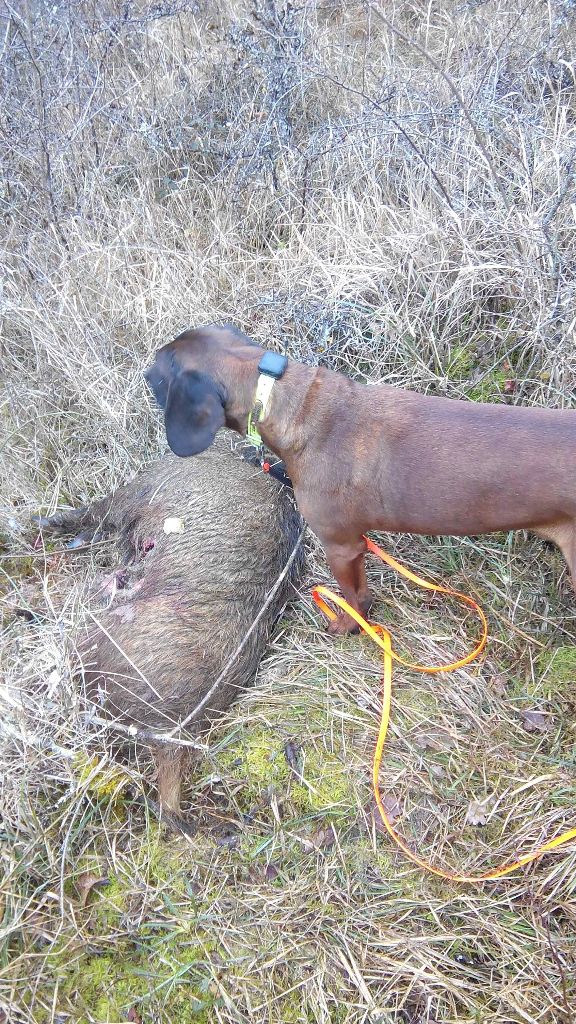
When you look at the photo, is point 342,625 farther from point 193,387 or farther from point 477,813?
point 193,387

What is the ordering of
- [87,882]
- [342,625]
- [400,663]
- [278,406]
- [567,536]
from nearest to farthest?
[87,882] < [567,536] < [278,406] < [400,663] < [342,625]

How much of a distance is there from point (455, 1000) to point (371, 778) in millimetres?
692

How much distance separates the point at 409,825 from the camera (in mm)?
2283

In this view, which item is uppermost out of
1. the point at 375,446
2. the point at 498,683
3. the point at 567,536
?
the point at 375,446

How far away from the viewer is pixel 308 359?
127 inches

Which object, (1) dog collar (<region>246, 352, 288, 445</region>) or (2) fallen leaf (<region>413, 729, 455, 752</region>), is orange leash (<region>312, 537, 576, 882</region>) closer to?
(2) fallen leaf (<region>413, 729, 455, 752</region>)

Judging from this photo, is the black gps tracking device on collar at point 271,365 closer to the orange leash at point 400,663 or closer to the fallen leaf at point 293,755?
the orange leash at point 400,663

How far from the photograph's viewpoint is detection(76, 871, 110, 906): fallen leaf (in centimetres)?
212

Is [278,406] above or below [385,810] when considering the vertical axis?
above

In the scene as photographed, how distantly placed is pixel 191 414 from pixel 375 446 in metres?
0.71

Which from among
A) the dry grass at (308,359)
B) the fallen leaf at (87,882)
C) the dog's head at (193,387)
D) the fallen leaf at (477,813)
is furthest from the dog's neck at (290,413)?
the fallen leaf at (87,882)

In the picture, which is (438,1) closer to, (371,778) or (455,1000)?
(371,778)

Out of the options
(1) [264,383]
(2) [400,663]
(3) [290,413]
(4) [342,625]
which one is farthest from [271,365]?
(2) [400,663]

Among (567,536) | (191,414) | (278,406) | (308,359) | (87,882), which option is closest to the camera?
(87,882)
